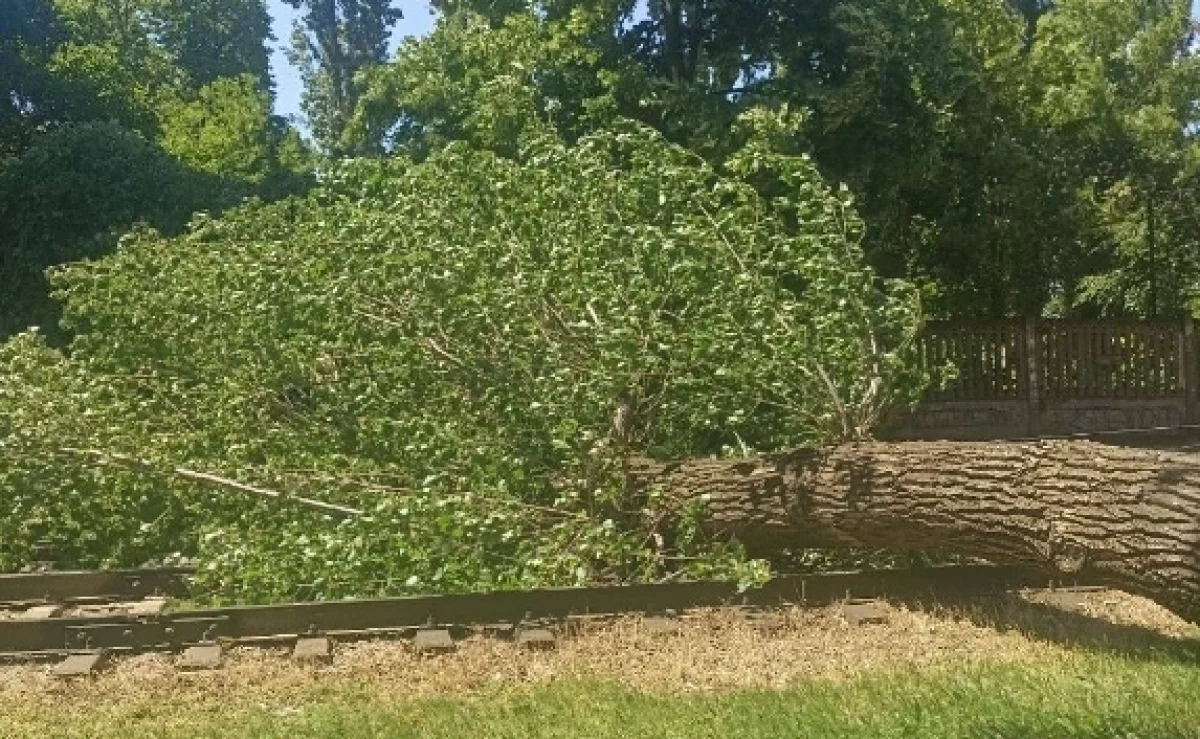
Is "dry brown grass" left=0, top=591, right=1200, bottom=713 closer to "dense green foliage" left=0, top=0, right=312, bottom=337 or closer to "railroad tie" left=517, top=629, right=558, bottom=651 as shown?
"railroad tie" left=517, top=629, right=558, bottom=651

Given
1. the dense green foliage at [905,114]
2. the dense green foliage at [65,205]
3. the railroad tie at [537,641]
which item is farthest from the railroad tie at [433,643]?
the dense green foliage at [65,205]

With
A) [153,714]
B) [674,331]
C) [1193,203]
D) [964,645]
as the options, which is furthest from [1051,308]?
[153,714]

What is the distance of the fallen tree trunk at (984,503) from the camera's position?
18.2 feet

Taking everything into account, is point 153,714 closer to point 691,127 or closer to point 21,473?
point 21,473

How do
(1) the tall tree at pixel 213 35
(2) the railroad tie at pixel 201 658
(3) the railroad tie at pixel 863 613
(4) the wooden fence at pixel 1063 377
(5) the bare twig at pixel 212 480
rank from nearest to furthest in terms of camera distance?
(2) the railroad tie at pixel 201 658 < (3) the railroad tie at pixel 863 613 < (5) the bare twig at pixel 212 480 < (4) the wooden fence at pixel 1063 377 < (1) the tall tree at pixel 213 35

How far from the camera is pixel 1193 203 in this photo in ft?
73.2

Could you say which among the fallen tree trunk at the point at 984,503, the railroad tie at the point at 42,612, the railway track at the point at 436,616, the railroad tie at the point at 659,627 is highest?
the fallen tree trunk at the point at 984,503

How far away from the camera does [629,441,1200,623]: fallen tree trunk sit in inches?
218

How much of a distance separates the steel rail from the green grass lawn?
2.87 ft

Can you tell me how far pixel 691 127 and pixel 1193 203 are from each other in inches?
411

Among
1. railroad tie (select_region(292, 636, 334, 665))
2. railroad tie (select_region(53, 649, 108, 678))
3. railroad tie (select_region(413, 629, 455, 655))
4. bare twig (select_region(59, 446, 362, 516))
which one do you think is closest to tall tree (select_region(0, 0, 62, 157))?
bare twig (select_region(59, 446, 362, 516))

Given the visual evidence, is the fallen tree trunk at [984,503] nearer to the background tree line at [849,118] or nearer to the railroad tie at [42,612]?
the railroad tie at [42,612]

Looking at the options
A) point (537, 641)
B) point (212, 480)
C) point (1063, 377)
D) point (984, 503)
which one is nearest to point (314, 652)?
point (537, 641)

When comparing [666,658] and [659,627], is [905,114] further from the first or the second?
[666,658]
